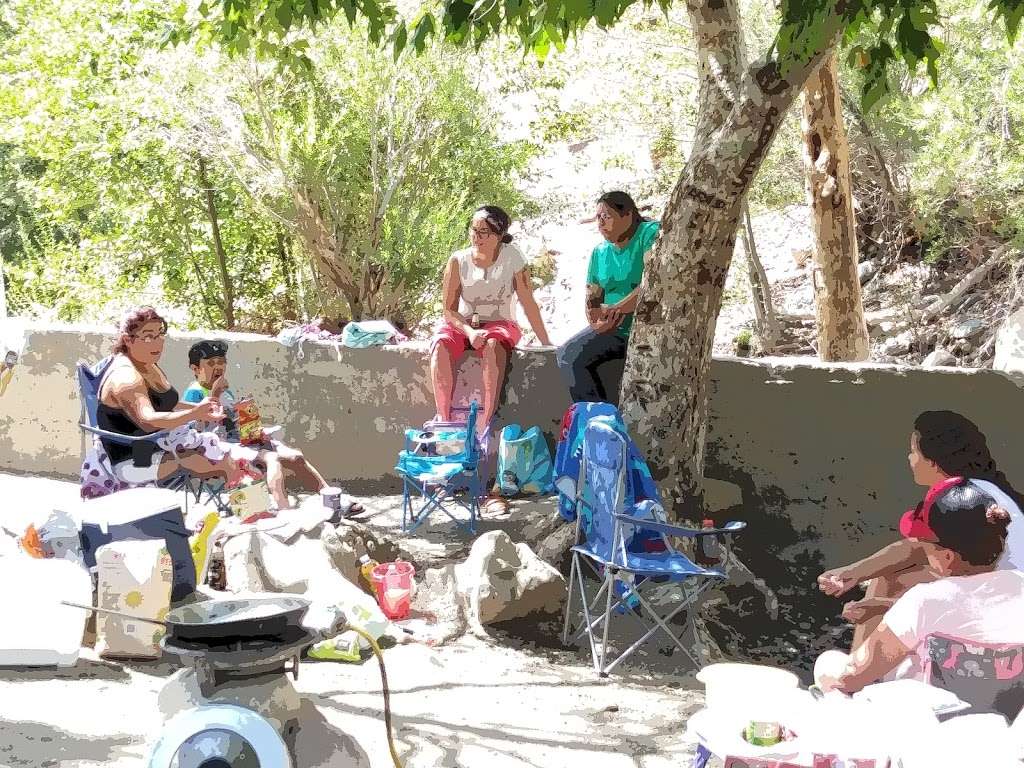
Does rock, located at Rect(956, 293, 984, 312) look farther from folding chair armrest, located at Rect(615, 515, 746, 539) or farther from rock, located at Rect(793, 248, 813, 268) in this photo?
folding chair armrest, located at Rect(615, 515, 746, 539)

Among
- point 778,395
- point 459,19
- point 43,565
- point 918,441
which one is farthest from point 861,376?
point 43,565

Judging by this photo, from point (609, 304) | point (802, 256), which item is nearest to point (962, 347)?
point (802, 256)

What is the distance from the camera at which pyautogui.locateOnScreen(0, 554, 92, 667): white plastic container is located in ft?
13.4

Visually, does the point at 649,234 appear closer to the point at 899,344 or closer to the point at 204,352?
the point at 204,352

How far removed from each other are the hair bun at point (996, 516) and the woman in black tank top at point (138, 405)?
3.49 meters

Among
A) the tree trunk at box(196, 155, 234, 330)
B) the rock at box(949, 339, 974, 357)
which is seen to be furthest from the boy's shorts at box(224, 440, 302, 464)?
the rock at box(949, 339, 974, 357)

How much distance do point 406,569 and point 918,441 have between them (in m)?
2.42

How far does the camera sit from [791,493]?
5.92 metres

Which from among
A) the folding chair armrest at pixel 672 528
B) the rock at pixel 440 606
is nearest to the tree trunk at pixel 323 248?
the rock at pixel 440 606

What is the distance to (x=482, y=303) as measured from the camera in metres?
6.45

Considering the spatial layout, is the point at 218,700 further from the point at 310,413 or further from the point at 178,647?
the point at 310,413

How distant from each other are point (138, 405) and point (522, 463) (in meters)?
2.15

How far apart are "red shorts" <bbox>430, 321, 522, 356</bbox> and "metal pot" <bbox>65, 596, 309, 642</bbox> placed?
365 cm

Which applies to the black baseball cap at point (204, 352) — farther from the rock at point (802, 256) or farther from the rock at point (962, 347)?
the rock at point (802, 256)
